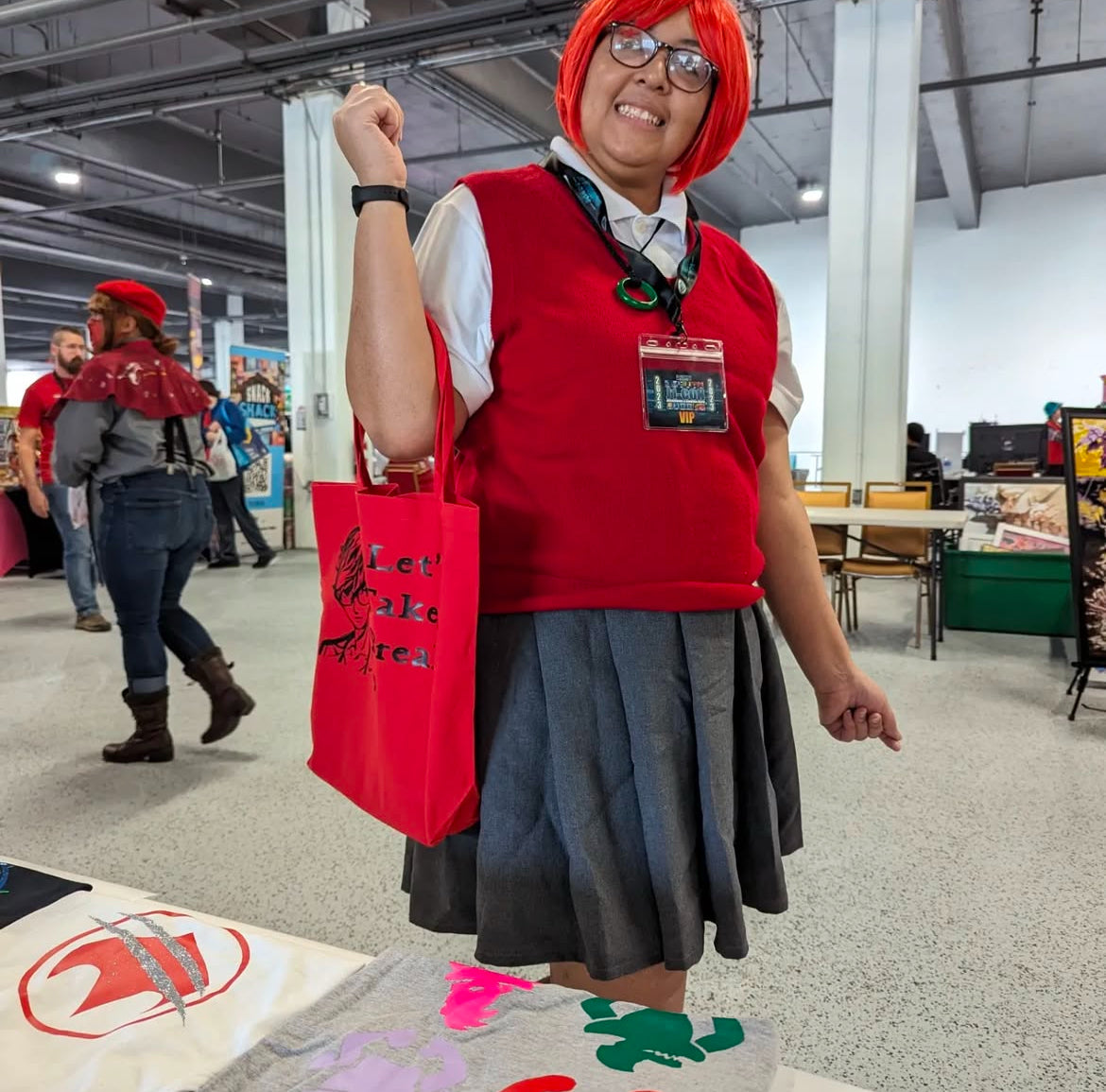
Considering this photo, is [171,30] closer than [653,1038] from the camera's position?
No

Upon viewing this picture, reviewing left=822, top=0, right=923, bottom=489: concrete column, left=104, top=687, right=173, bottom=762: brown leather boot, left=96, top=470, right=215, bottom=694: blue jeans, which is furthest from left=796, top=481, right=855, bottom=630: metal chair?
left=104, top=687, right=173, bottom=762: brown leather boot

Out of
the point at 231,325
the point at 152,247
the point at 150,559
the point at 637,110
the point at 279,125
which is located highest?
the point at 279,125

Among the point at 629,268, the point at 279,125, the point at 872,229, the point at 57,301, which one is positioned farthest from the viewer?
the point at 57,301

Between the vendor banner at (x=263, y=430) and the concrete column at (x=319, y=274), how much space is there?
41 cm

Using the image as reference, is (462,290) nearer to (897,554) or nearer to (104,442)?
(104,442)

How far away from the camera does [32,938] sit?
0.77 metres

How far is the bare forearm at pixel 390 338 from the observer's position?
2.33 feet

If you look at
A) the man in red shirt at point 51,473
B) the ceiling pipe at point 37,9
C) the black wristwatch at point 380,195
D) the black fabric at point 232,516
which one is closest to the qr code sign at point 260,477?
the black fabric at point 232,516

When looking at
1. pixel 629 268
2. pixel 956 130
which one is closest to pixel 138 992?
pixel 629 268

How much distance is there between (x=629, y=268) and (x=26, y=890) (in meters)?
0.83

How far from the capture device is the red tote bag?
0.71m

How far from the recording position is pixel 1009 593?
473 cm

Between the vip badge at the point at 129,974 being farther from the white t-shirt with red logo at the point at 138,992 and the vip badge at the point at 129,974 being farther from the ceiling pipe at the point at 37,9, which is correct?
the ceiling pipe at the point at 37,9

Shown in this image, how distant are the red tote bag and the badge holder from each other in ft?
0.59
